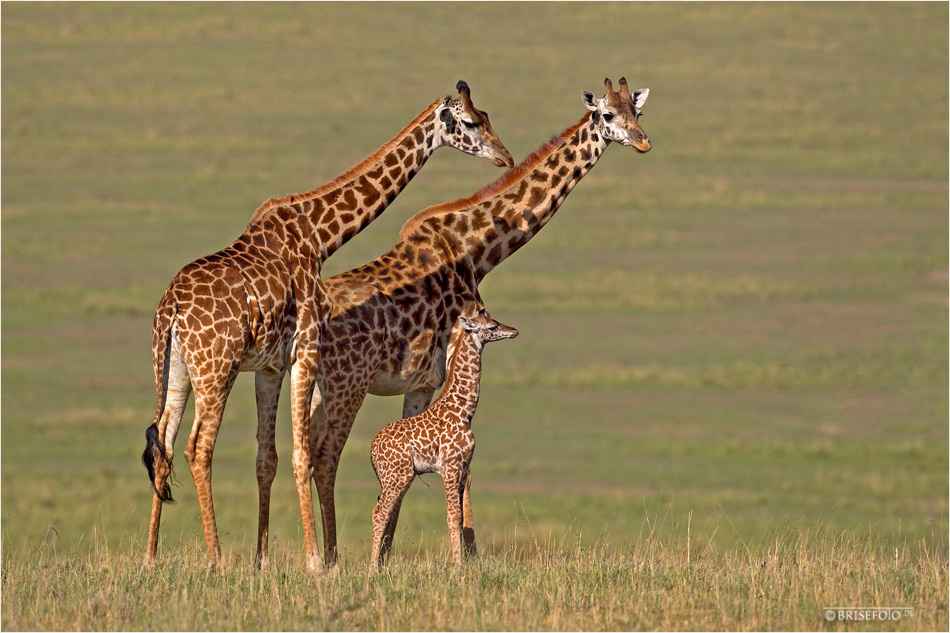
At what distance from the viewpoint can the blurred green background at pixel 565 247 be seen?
2759 centimetres

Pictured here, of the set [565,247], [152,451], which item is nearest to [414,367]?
[152,451]

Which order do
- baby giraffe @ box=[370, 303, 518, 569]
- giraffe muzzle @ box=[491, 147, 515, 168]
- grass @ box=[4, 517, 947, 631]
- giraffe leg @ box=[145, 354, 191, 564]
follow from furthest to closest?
giraffe muzzle @ box=[491, 147, 515, 168]
baby giraffe @ box=[370, 303, 518, 569]
giraffe leg @ box=[145, 354, 191, 564]
grass @ box=[4, 517, 947, 631]

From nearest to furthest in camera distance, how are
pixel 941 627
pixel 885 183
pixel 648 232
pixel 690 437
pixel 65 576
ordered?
pixel 941 627
pixel 65 576
pixel 690 437
pixel 648 232
pixel 885 183

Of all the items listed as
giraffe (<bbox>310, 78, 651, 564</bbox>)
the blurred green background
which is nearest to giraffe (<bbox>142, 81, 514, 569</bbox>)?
giraffe (<bbox>310, 78, 651, 564</bbox>)

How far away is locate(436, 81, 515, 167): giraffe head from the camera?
13031 millimetres

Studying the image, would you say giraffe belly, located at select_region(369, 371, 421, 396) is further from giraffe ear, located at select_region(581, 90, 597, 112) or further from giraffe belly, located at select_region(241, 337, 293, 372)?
giraffe ear, located at select_region(581, 90, 597, 112)

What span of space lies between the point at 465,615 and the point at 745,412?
23.1 metres

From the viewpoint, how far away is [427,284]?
13.1 meters

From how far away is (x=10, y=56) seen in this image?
66.7 metres

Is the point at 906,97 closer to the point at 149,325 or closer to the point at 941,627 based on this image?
the point at 149,325

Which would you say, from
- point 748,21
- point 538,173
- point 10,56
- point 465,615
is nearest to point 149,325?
point 538,173

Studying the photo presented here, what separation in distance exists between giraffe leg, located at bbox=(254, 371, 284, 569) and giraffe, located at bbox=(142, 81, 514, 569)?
0.04 ft

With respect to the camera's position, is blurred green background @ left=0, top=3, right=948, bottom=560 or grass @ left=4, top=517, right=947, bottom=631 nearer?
grass @ left=4, top=517, right=947, bottom=631

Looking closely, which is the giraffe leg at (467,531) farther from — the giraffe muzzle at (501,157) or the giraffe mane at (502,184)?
the giraffe muzzle at (501,157)
